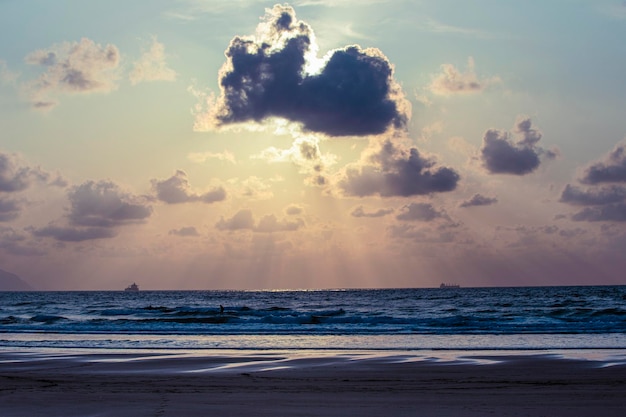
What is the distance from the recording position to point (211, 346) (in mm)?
28516

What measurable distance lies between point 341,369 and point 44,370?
8922mm

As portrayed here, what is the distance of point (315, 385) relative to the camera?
15883 mm

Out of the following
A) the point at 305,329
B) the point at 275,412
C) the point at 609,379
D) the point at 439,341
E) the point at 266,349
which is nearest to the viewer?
the point at 275,412

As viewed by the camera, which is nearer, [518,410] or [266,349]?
[518,410]

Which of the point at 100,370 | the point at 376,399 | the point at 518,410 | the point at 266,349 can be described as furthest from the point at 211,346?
the point at 518,410

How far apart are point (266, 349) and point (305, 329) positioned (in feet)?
40.5

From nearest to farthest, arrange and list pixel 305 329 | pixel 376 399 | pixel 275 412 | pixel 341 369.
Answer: pixel 275 412
pixel 376 399
pixel 341 369
pixel 305 329

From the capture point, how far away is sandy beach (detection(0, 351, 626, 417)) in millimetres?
12664

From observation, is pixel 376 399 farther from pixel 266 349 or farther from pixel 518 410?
pixel 266 349

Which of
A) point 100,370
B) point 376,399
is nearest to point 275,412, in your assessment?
point 376,399

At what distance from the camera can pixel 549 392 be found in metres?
14.6

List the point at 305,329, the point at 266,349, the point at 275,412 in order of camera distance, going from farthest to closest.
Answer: the point at 305,329 → the point at 266,349 → the point at 275,412

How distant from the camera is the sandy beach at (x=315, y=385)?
1266cm

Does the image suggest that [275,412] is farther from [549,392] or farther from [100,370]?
[100,370]
